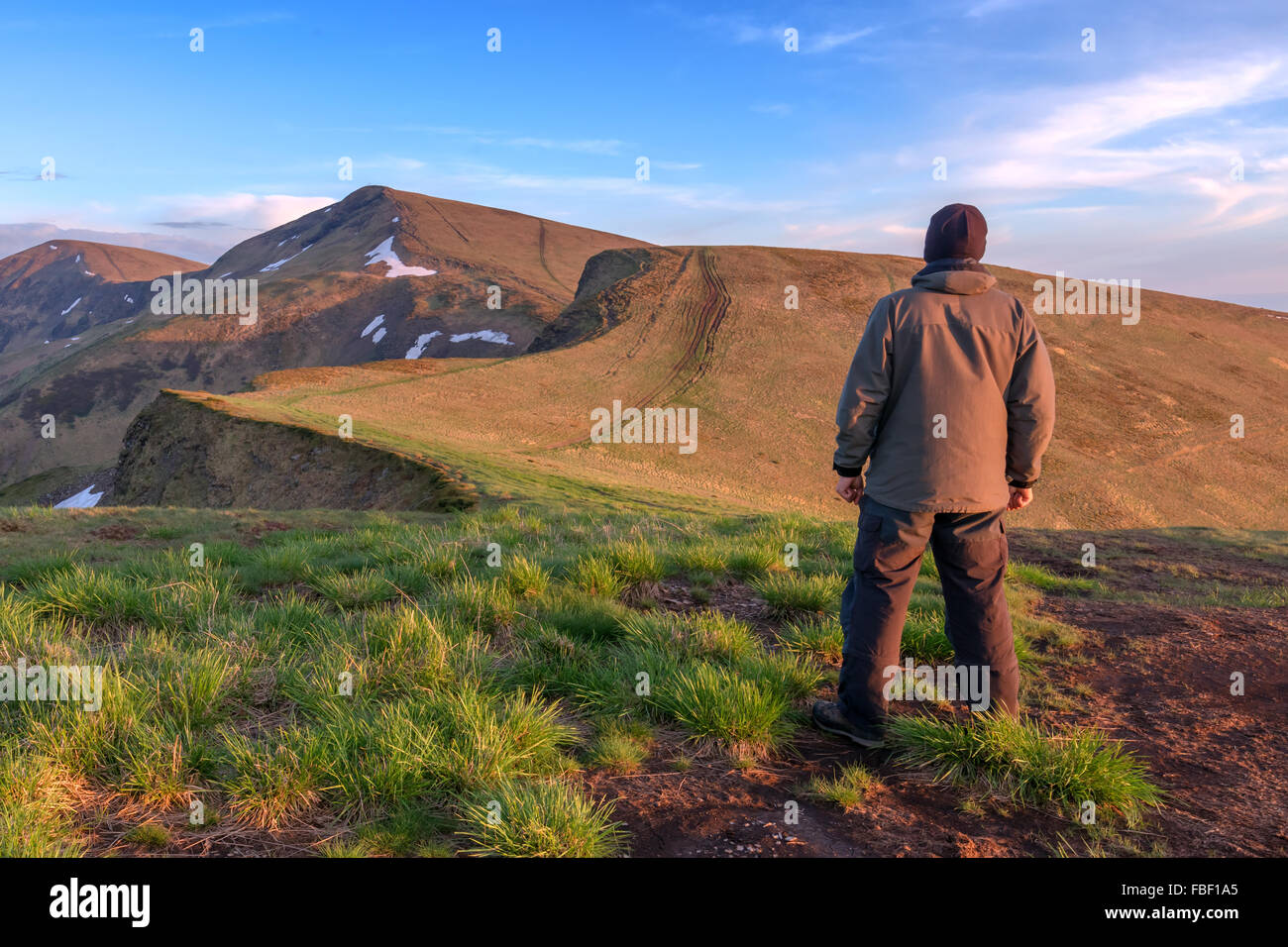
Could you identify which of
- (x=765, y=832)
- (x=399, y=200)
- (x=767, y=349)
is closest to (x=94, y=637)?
(x=765, y=832)

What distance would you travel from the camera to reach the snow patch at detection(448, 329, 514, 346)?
98.8 m

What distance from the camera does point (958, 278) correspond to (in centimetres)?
396

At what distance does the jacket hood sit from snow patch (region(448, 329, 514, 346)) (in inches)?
3847

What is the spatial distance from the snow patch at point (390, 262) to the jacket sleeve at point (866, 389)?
469ft

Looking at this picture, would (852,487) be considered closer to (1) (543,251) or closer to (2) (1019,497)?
(2) (1019,497)

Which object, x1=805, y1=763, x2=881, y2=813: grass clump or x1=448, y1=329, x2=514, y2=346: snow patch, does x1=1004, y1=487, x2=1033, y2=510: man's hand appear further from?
x1=448, y1=329, x2=514, y2=346: snow patch

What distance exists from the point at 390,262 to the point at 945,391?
155m

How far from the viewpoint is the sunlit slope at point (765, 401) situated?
32219 millimetres

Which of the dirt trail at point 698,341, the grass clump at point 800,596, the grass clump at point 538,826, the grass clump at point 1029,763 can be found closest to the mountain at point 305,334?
the dirt trail at point 698,341

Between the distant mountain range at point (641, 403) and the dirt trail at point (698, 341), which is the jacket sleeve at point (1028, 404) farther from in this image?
the dirt trail at point (698, 341)

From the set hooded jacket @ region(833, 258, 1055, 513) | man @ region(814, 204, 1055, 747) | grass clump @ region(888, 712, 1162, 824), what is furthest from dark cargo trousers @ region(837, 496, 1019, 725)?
grass clump @ region(888, 712, 1162, 824)

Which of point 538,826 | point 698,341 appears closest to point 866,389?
point 538,826
